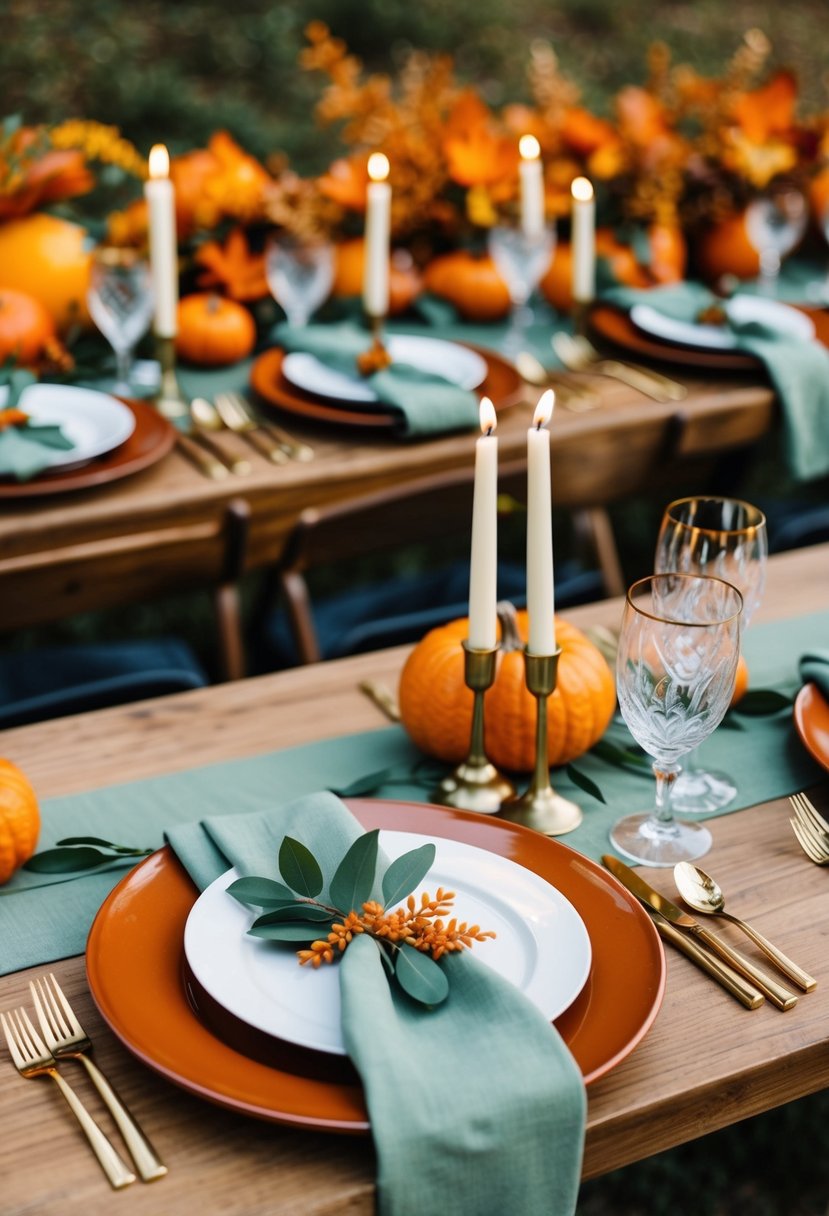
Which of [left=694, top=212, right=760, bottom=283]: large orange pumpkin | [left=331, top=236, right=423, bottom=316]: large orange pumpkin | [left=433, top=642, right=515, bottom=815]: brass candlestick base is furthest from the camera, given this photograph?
[left=694, top=212, right=760, bottom=283]: large orange pumpkin

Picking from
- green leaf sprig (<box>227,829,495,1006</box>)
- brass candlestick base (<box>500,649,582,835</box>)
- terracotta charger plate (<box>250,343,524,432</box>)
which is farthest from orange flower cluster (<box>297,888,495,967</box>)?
terracotta charger plate (<box>250,343,524,432</box>)

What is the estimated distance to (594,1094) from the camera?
2.53ft

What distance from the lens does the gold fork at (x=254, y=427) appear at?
1.73 metres

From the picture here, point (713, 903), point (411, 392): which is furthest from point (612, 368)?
point (713, 903)

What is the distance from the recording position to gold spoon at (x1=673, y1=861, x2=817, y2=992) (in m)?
0.87

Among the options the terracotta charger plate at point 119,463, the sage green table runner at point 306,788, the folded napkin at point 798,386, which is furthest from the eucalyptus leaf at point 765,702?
the folded napkin at point 798,386

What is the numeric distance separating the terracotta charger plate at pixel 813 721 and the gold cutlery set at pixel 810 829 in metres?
0.04

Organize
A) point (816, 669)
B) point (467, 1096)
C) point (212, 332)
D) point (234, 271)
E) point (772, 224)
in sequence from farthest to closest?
point (772, 224), point (234, 271), point (212, 332), point (816, 669), point (467, 1096)

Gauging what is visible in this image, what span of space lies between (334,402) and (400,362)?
117mm

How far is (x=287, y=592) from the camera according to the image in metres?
1.71

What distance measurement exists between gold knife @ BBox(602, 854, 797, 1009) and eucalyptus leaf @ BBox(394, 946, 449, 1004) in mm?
198

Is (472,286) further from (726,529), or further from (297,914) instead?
(297,914)

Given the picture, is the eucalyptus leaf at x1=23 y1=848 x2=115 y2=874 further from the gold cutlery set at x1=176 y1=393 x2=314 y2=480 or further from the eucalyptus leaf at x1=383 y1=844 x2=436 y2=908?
the gold cutlery set at x1=176 y1=393 x2=314 y2=480

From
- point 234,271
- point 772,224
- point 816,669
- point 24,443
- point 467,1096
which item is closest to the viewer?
point 467,1096
